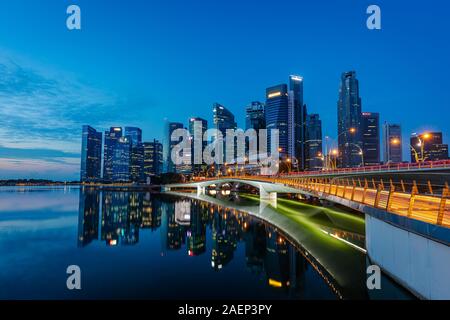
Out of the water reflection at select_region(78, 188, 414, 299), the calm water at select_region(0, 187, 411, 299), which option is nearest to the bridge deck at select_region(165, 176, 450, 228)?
the calm water at select_region(0, 187, 411, 299)

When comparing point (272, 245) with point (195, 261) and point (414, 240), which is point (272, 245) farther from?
point (414, 240)

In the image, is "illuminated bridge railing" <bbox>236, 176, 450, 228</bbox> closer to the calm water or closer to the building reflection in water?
the calm water

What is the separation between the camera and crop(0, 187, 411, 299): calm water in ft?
49.7

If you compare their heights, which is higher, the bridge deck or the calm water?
the bridge deck

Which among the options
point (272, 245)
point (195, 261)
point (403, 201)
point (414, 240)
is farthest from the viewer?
point (272, 245)

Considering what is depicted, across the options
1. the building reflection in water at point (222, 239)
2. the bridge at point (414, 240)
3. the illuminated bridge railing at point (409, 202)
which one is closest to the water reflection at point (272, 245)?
the building reflection in water at point (222, 239)

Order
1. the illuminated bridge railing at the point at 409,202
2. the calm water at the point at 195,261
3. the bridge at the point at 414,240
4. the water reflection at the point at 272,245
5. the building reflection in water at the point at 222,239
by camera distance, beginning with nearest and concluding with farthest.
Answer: the bridge at the point at 414,240 → the illuminated bridge railing at the point at 409,202 → the calm water at the point at 195,261 → the water reflection at the point at 272,245 → the building reflection in water at the point at 222,239

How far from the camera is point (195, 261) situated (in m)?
22.4

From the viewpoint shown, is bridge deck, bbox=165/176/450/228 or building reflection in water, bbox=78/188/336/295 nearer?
bridge deck, bbox=165/176/450/228

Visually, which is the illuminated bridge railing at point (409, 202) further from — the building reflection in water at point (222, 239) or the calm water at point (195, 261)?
the building reflection in water at point (222, 239)

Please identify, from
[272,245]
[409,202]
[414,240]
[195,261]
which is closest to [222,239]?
[272,245]

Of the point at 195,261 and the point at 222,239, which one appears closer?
the point at 195,261

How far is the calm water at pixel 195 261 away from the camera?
15156 millimetres
